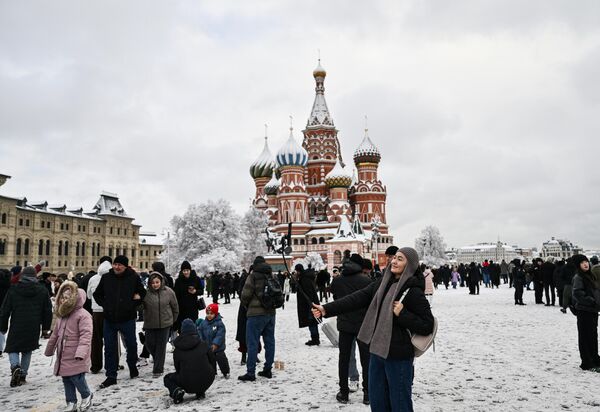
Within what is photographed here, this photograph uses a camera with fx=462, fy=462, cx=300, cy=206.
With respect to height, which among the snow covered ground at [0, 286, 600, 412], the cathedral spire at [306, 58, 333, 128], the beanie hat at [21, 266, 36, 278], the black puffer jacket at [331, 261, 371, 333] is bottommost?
the snow covered ground at [0, 286, 600, 412]

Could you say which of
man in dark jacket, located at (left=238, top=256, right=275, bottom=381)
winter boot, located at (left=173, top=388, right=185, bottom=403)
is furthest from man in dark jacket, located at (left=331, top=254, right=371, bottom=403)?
winter boot, located at (left=173, top=388, right=185, bottom=403)

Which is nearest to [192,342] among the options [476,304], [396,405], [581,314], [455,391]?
[396,405]

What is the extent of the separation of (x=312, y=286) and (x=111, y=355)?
15.2 ft

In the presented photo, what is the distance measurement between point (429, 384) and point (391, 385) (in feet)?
10.3

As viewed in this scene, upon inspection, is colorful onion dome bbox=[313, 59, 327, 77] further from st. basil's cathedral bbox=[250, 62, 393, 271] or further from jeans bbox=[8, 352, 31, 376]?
jeans bbox=[8, 352, 31, 376]

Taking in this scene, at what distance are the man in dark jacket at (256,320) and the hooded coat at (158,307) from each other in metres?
1.24

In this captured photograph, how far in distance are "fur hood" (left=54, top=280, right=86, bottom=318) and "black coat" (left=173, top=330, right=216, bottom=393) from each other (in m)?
1.29

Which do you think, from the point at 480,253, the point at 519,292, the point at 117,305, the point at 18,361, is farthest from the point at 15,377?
the point at 480,253

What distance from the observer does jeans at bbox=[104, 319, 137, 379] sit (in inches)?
266

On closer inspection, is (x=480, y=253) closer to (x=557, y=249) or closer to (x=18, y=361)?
(x=557, y=249)

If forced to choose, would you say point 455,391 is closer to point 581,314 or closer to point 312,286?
point 581,314

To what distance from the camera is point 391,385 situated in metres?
3.82

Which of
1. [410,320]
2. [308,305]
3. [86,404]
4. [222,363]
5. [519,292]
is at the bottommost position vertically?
[86,404]

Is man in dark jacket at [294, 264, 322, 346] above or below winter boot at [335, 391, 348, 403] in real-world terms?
above
